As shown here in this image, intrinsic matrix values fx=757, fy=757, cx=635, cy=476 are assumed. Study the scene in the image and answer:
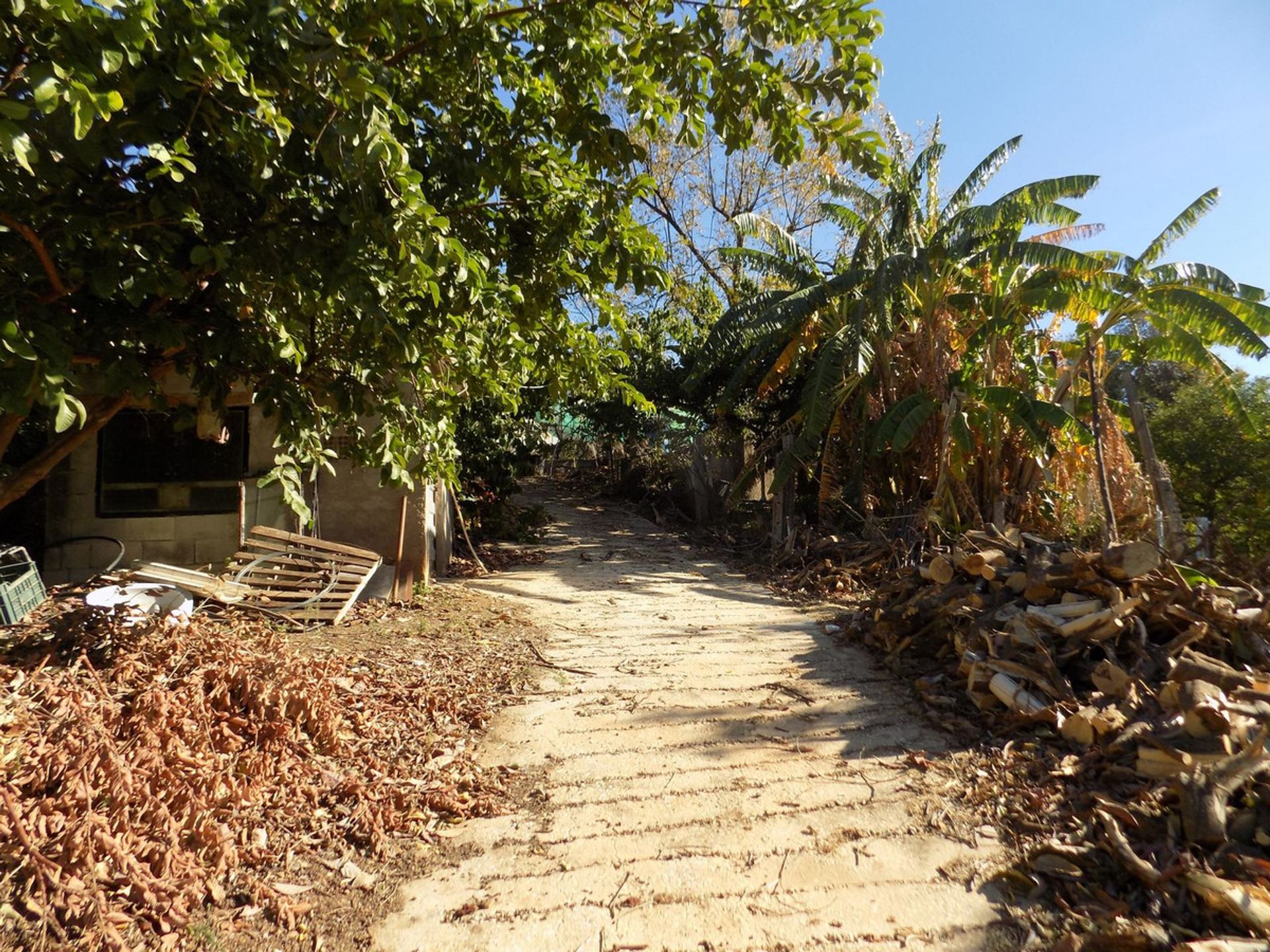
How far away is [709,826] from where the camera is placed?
11.8ft

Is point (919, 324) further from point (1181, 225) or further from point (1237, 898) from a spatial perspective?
point (1237, 898)

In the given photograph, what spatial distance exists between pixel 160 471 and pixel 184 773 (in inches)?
197

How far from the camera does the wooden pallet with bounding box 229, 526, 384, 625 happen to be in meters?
6.46

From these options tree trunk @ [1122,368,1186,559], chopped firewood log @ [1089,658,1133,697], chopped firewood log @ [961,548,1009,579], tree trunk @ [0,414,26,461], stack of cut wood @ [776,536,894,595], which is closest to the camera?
tree trunk @ [0,414,26,461]

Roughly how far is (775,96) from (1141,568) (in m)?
3.96

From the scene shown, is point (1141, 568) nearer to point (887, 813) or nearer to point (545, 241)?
point (887, 813)

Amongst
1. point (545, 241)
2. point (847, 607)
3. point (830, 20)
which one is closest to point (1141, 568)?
point (847, 607)

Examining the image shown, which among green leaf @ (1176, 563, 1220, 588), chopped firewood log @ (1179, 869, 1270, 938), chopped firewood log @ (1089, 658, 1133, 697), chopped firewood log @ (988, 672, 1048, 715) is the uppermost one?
green leaf @ (1176, 563, 1220, 588)

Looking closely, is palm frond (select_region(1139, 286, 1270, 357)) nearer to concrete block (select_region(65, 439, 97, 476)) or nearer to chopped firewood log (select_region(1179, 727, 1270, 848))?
chopped firewood log (select_region(1179, 727, 1270, 848))

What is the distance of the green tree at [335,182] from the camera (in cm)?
270

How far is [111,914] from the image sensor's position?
256 cm

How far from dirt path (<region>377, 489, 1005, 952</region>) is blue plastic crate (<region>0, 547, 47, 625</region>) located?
3.78m

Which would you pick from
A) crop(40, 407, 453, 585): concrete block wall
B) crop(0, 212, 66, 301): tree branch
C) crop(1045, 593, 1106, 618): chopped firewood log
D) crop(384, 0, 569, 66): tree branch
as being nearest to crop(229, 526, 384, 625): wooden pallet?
crop(40, 407, 453, 585): concrete block wall

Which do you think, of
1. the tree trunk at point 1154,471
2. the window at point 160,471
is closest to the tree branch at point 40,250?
the window at point 160,471
